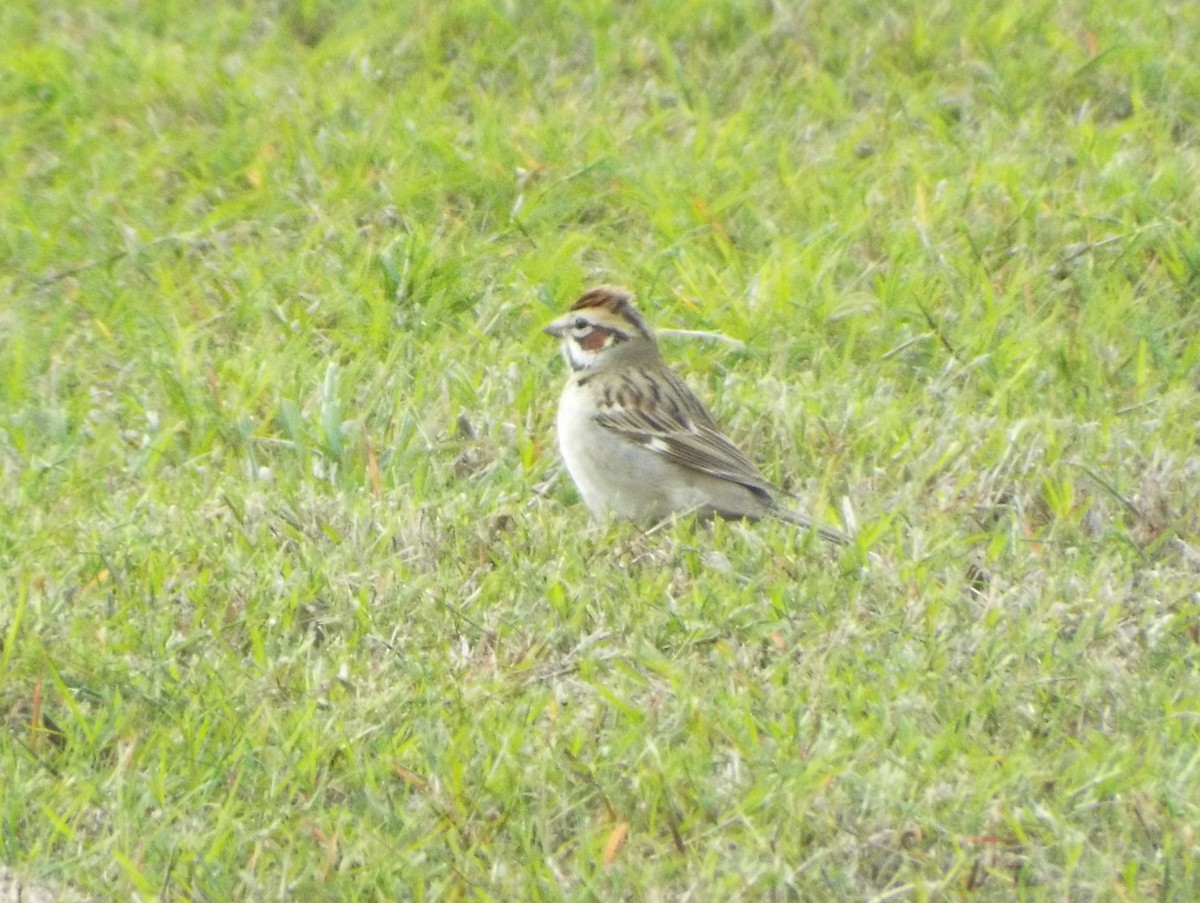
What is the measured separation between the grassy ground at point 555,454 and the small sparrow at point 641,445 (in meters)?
0.21

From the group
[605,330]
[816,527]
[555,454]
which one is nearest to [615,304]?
[605,330]

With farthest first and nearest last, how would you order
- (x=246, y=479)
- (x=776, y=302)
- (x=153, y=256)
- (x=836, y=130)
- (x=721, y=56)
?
(x=721, y=56) → (x=836, y=130) → (x=153, y=256) → (x=776, y=302) → (x=246, y=479)

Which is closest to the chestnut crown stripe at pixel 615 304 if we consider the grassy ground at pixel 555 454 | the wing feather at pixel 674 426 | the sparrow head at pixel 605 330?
the sparrow head at pixel 605 330

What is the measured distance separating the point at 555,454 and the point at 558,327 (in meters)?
0.50

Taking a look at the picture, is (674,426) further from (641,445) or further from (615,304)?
(615,304)

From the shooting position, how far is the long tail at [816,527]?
231 inches

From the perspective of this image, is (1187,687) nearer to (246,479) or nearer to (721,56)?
(246,479)

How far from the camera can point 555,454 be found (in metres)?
6.69

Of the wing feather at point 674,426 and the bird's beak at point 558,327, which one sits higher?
the bird's beak at point 558,327

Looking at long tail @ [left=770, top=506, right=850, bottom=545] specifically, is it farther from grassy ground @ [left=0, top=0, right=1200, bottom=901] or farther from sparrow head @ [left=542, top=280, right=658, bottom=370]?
sparrow head @ [left=542, top=280, right=658, bottom=370]

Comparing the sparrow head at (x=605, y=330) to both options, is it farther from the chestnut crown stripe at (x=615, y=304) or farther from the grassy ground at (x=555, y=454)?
the grassy ground at (x=555, y=454)

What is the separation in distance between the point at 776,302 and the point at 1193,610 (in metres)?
2.28

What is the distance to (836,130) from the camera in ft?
28.5

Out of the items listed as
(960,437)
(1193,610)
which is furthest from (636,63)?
(1193,610)
